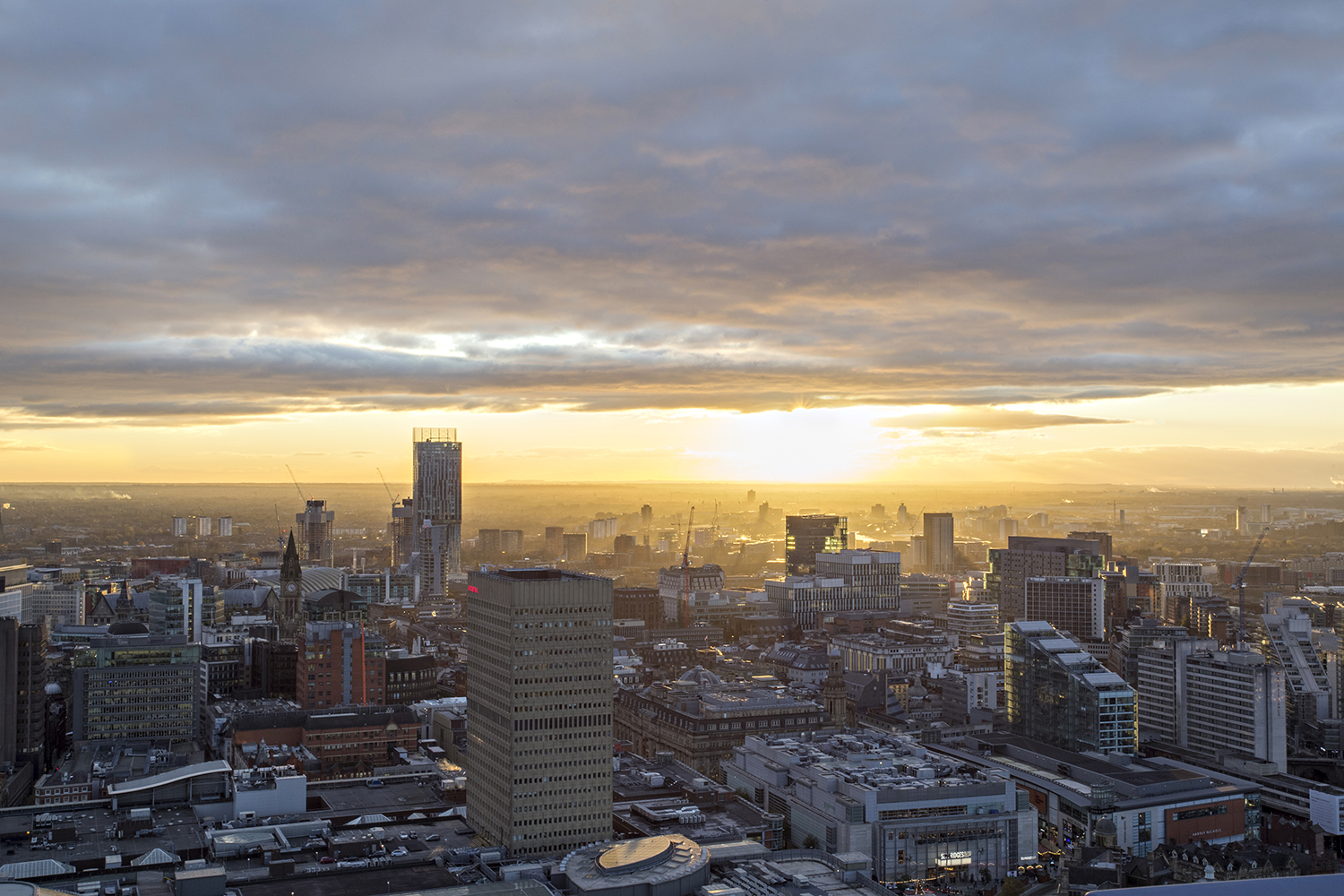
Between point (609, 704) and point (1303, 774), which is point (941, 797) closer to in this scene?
point (609, 704)

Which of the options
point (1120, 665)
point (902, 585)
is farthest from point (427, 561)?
point (1120, 665)

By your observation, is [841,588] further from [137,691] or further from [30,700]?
[30,700]

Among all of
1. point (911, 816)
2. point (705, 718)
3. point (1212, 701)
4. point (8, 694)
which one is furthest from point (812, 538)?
point (911, 816)

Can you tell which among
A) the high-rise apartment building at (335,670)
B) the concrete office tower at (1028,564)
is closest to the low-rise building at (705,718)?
the high-rise apartment building at (335,670)

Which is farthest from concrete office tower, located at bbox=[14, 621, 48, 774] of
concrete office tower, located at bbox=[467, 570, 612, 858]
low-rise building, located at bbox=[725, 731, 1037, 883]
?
low-rise building, located at bbox=[725, 731, 1037, 883]

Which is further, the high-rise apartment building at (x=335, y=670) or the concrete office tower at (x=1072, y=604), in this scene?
the concrete office tower at (x=1072, y=604)

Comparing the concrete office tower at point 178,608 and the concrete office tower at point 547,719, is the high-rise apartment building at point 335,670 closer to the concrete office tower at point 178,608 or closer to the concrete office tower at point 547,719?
the concrete office tower at point 547,719
